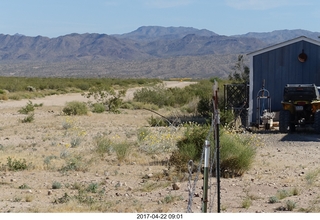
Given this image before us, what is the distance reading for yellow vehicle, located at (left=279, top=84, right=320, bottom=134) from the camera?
19203 mm

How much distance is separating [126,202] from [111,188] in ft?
4.71

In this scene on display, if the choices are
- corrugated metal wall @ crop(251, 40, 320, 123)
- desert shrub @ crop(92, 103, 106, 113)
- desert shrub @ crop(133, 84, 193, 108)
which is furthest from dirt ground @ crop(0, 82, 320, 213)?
desert shrub @ crop(133, 84, 193, 108)

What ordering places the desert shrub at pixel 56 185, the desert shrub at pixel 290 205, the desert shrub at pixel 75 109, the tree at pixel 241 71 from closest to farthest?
the desert shrub at pixel 290 205
the desert shrub at pixel 56 185
the desert shrub at pixel 75 109
the tree at pixel 241 71

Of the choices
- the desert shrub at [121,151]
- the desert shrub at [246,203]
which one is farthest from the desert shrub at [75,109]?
the desert shrub at [246,203]

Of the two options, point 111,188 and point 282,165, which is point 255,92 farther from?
point 111,188

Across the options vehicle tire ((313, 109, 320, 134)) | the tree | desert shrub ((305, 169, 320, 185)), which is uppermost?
the tree

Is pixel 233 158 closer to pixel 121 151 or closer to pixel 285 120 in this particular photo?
pixel 121 151

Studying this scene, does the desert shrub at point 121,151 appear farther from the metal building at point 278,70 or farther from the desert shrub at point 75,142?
the metal building at point 278,70

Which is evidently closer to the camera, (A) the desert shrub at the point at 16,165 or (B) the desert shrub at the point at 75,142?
(A) the desert shrub at the point at 16,165

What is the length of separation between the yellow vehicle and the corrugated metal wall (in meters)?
1.81

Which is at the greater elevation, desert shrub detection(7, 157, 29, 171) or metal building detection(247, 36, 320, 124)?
metal building detection(247, 36, 320, 124)

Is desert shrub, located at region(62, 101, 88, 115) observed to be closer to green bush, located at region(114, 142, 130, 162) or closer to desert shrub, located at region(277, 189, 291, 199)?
green bush, located at region(114, 142, 130, 162)

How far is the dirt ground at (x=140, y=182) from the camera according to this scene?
9375 mm

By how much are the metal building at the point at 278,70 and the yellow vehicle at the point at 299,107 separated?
170 centimetres
